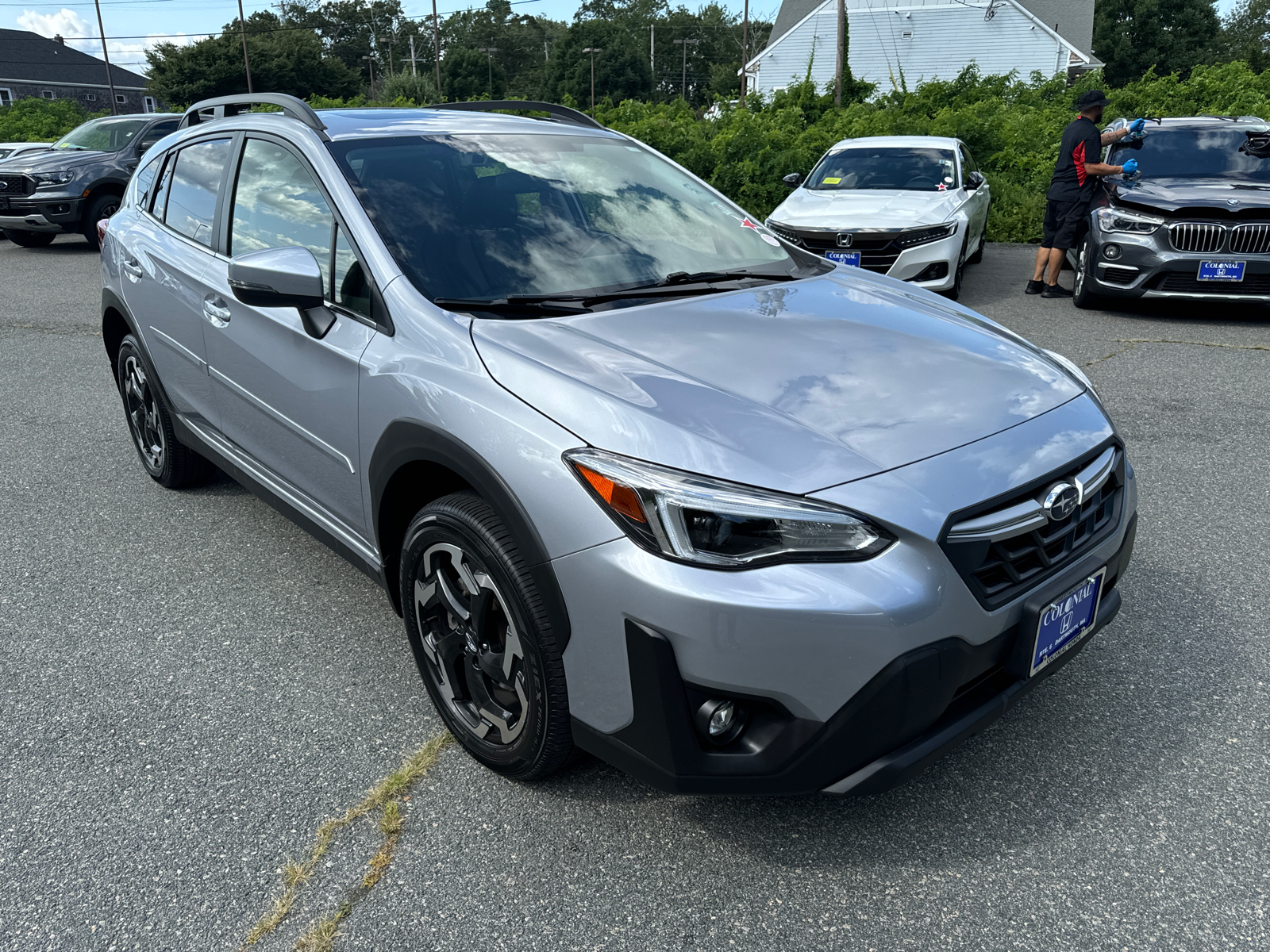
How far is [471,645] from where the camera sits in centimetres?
247

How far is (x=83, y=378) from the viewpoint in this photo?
6.94 meters

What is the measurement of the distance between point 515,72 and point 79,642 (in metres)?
123

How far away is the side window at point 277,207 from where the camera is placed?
2945mm

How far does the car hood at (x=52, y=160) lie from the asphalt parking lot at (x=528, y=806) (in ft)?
39.9

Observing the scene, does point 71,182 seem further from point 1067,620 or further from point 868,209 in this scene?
point 1067,620

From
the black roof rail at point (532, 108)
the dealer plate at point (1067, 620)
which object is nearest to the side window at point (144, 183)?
the black roof rail at point (532, 108)

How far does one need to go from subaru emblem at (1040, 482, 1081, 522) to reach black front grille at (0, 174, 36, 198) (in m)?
15.4

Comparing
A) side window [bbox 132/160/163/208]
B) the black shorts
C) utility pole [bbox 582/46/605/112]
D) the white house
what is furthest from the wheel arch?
utility pole [bbox 582/46/605/112]

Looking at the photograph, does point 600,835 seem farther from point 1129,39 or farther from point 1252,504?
point 1129,39

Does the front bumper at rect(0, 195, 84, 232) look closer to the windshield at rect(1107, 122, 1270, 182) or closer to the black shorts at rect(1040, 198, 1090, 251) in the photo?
the black shorts at rect(1040, 198, 1090, 251)

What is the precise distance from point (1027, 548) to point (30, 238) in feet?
55.9

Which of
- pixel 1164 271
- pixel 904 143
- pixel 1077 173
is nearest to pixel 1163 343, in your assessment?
pixel 1164 271

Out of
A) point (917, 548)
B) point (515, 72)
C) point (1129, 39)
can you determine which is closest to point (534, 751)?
point (917, 548)

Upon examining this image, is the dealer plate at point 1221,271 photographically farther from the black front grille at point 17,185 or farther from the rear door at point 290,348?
the black front grille at point 17,185
